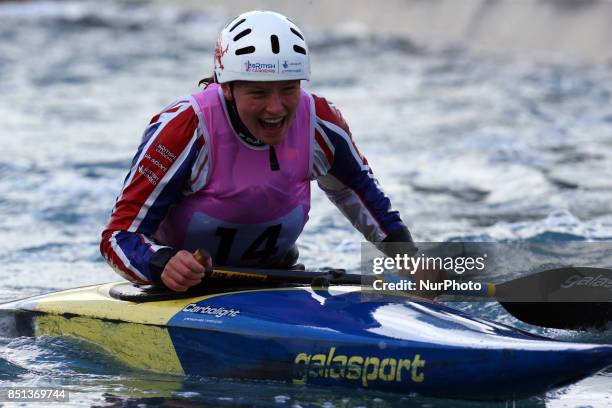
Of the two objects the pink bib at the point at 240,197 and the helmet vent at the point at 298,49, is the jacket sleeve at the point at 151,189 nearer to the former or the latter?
the pink bib at the point at 240,197

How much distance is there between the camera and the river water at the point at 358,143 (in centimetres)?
450

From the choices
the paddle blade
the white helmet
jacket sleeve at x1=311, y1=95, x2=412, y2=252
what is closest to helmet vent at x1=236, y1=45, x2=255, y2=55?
the white helmet

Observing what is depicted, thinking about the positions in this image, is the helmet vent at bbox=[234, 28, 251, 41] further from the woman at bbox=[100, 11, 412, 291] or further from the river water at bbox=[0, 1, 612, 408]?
the river water at bbox=[0, 1, 612, 408]

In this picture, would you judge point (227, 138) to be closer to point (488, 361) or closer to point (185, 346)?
point (185, 346)

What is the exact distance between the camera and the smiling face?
4.17 meters

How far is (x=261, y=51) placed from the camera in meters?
4.17

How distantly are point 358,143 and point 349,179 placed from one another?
20.3 feet

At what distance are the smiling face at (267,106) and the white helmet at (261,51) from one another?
0.13ft

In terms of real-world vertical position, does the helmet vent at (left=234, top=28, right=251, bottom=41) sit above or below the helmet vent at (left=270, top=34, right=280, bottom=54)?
above

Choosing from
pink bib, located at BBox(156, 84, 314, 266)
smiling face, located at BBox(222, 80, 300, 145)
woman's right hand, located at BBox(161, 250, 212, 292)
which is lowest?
woman's right hand, located at BBox(161, 250, 212, 292)

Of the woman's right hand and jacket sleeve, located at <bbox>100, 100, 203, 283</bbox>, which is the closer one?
the woman's right hand

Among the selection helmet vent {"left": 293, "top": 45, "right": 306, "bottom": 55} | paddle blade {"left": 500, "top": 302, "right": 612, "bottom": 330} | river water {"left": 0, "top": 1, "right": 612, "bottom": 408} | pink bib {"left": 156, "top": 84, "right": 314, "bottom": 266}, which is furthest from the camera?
paddle blade {"left": 500, "top": 302, "right": 612, "bottom": 330}

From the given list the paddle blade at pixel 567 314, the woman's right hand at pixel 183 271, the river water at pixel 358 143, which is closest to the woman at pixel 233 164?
the woman's right hand at pixel 183 271

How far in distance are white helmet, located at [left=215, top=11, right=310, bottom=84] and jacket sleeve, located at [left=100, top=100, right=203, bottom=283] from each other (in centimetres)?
24
